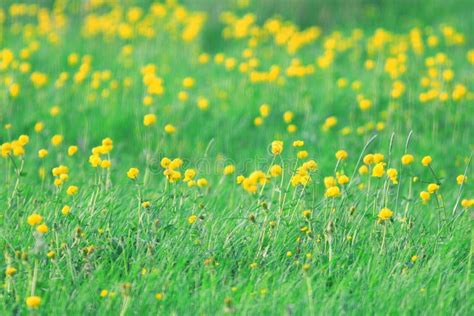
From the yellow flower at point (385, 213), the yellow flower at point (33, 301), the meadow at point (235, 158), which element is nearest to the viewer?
the yellow flower at point (33, 301)

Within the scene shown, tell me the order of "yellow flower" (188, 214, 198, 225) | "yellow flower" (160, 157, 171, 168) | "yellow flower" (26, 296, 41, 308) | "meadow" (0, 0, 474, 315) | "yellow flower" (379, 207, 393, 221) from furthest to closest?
1. "yellow flower" (160, 157, 171, 168)
2. "yellow flower" (188, 214, 198, 225)
3. "yellow flower" (379, 207, 393, 221)
4. "meadow" (0, 0, 474, 315)
5. "yellow flower" (26, 296, 41, 308)

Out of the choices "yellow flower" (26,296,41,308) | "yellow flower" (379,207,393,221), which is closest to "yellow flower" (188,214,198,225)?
"yellow flower" (379,207,393,221)

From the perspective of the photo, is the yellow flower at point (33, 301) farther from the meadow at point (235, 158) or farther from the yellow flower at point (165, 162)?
the yellow flower at point (165, 162)

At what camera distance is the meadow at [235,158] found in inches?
143

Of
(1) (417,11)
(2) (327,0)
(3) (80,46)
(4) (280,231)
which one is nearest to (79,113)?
(3) (80,46)

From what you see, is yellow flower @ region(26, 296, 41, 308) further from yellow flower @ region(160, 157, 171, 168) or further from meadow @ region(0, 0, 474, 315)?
yellow flower @ region(160, 157, 171, 168)

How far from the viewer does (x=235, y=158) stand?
6.02 m

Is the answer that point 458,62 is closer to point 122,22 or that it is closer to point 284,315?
point 122,22

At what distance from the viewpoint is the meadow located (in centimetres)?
363

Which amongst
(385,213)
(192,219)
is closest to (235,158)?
(192,219)

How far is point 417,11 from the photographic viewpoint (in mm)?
9852

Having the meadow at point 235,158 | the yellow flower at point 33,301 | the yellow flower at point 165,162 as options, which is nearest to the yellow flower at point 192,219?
the meadow at point 235,158

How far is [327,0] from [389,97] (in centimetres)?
307

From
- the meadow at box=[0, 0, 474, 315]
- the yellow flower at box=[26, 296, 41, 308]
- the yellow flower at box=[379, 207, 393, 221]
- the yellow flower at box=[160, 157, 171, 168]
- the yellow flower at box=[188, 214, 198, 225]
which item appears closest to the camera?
the yellow flower at box=[26, 296, 41, 308]
